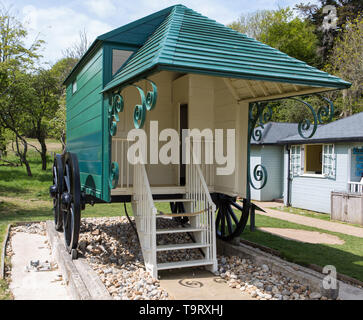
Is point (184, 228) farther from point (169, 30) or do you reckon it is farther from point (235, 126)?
point (169, 30)

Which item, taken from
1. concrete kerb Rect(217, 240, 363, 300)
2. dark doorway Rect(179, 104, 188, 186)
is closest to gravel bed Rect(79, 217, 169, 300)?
dark doorway Rect(179, 104, 188, 186)

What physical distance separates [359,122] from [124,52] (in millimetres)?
9049

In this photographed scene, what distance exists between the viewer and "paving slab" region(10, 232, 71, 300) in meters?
4.49

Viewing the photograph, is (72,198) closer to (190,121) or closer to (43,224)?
(190,121)

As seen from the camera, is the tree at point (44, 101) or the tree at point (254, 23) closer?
the tree at point (44, 101)

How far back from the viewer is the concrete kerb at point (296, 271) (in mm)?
4062

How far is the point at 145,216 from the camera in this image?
5.24 metres

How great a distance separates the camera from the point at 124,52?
5.35 meters

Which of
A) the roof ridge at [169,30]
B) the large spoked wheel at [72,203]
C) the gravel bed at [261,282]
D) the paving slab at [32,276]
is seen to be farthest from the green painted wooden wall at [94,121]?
the gravel bed at [261,282]

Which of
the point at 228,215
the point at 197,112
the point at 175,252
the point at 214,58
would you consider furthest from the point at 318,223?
the point at 214,58

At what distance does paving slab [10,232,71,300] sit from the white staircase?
1.21 metres

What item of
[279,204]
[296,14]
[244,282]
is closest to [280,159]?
[279,204]

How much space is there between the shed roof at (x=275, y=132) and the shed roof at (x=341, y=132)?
1487mm

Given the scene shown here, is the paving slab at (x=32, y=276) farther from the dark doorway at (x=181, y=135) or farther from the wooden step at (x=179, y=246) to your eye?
the dark doorway at (x=181, y=135)
